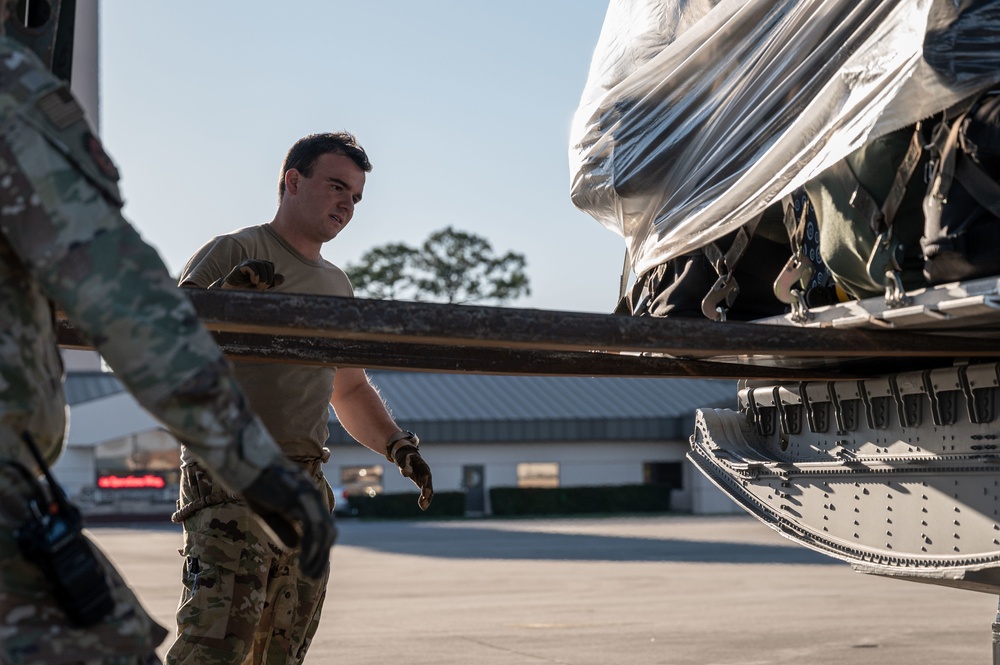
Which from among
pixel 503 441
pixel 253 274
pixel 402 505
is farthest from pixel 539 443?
pixel 253 274

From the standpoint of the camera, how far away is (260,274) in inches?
134

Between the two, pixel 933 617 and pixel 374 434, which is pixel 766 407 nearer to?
pixel 374 434

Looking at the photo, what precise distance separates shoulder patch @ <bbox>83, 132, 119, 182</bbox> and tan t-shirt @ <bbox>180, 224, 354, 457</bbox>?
6.21 feet

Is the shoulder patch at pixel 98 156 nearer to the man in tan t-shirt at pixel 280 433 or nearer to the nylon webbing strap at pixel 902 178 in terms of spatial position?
the man in tan t-shirt at pixel 280 433

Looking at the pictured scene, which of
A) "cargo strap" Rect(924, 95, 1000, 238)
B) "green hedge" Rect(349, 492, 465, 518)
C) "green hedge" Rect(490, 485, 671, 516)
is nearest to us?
"cargo strap" Rect(924, 95, 1000, 238)

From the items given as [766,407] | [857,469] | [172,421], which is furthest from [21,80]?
[766,407]

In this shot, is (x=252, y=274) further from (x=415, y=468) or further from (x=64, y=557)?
(x=64, y=557)

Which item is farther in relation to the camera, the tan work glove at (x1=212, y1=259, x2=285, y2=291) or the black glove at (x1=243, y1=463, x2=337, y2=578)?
the tan work glove at (x1=212, y1=259, x2=285, y2=291)

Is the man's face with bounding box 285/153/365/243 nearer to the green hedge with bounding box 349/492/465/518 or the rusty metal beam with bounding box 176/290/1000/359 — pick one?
the rusty metal beam with bounding box 176/290/1000/359

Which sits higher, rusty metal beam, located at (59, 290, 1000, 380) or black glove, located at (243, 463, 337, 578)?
rusty metal beam, located at (59, 290, 1000, 380)

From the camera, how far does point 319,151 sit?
428 cm

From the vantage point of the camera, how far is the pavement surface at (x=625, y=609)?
709 cm

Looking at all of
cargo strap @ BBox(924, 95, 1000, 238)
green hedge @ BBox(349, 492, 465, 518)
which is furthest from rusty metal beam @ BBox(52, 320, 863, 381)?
green hedge @ BBox(349, 492, 465, 518)

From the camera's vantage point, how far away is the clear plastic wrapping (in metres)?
3.37
